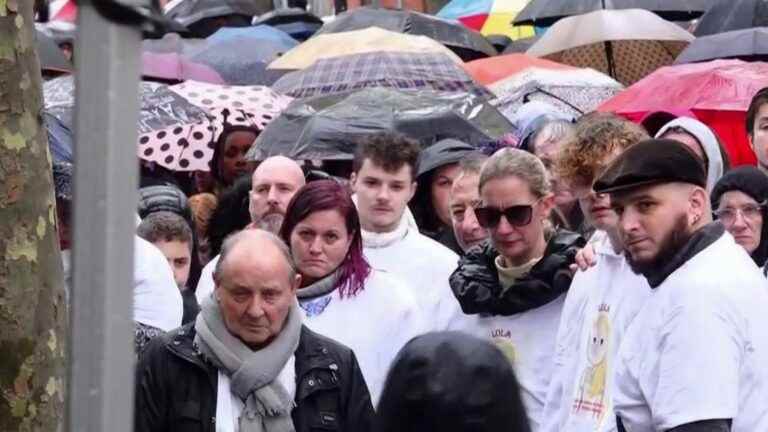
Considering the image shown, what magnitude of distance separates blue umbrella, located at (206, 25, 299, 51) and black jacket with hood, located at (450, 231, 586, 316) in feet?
38.7

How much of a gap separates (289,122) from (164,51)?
5.61m

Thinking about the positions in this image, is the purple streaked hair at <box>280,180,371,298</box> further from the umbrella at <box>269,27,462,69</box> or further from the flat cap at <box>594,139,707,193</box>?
the umbrella at <box>269,27,462,69</box>

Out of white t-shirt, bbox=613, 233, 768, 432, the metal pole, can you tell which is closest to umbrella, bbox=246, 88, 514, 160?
white t-shirt, bbox=613, 233, 768, 432

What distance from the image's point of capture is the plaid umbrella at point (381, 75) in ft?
46.3

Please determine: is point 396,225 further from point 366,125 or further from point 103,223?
point 103,223

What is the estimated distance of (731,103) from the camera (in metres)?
12.3

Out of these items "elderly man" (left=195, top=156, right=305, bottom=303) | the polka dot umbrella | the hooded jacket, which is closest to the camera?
the hooded jacket

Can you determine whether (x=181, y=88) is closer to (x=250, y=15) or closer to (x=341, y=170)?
(x=341, y=170)

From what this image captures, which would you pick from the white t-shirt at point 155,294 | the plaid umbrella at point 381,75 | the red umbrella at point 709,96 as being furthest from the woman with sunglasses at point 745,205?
the plaid umbrella at point 381,75

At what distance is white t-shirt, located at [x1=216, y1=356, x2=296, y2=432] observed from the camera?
6117 mm

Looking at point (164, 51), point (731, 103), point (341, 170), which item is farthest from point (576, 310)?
point (164, 51)

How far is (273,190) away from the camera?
915 cm

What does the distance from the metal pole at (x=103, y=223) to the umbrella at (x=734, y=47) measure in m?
12.9

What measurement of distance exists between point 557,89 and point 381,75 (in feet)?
4.30
